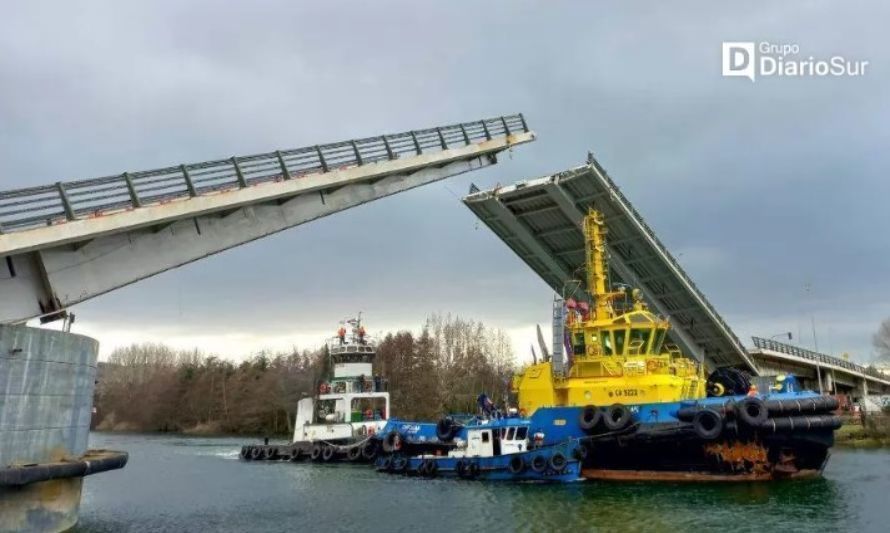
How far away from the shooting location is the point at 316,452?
30.1m

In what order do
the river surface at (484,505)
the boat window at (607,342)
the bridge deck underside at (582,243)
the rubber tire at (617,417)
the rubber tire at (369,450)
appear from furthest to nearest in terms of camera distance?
1. the rubber tire at (369,450)
2. the bridge deck underside at (582,243)
3. the boat window at (607,342)
4. the rubber tire at (617,417)
5. the river surface at (484,505)

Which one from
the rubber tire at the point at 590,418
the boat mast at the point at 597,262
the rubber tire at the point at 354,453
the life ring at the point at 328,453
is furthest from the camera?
the life ring at the point at 328,453

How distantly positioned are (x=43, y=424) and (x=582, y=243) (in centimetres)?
1806

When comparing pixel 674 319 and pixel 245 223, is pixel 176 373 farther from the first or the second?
pixel 245 223

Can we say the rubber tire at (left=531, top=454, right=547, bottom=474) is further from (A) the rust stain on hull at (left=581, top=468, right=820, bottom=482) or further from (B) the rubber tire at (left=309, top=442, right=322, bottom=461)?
(B) the rubber tire at (left=309, top=442, right=322, bottom=461)

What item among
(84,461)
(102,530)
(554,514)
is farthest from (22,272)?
(554,514)

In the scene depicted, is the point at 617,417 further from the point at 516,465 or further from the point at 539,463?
the point at 516,465

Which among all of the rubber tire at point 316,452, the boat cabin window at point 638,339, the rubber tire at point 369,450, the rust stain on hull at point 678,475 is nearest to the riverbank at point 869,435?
the rust stain on hull at point 678,475

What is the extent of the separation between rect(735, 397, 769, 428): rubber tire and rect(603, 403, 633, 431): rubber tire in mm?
2861

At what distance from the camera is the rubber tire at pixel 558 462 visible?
19.2 meters

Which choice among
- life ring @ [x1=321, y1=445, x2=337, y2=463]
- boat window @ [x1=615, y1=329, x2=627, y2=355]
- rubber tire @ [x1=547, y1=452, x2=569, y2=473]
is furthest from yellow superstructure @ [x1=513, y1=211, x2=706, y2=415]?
life ring @ [x1=321, y1=445, x2=337, y2=463]

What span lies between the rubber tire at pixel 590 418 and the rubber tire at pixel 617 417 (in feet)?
0.72

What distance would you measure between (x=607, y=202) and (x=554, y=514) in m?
10.7

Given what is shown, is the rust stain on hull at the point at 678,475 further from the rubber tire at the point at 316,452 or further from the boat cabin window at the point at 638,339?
the rubber tire at the point at 316,452
